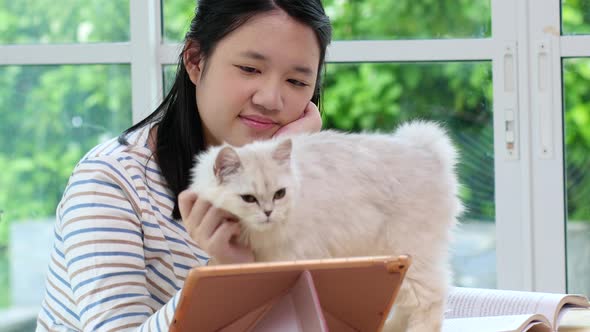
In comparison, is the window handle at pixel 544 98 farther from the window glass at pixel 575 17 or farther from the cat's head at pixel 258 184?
the cat's head at pixel 258 184

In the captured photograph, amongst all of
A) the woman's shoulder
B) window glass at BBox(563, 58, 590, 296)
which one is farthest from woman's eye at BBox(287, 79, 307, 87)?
window glass at BBox(563, 58, 590, 296)

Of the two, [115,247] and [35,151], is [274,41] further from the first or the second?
[35,151]

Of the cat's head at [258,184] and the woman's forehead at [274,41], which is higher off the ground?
the woman's forehead at [274,41]

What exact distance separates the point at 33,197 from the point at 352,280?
268 cm

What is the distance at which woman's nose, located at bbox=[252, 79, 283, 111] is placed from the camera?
1.34m

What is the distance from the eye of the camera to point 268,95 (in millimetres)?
1337

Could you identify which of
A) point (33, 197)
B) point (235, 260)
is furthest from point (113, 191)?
point (33, 197)

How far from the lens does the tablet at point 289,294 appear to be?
870 mm

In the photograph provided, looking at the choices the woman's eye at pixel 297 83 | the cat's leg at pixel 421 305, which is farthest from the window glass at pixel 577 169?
the cat's leg at pixel 421 305

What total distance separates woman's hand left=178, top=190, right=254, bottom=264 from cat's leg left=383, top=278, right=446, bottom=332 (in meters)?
0.24

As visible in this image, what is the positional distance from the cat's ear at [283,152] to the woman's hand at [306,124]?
11.0 inches

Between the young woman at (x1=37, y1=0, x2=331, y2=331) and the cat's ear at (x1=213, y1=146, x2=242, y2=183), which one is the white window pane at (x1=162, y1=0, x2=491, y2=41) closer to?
the young woman at (x1=37, y1=0, x2=331, y2=331)

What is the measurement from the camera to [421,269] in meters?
1.17

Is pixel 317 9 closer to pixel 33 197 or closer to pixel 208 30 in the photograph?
pixel 208 30
